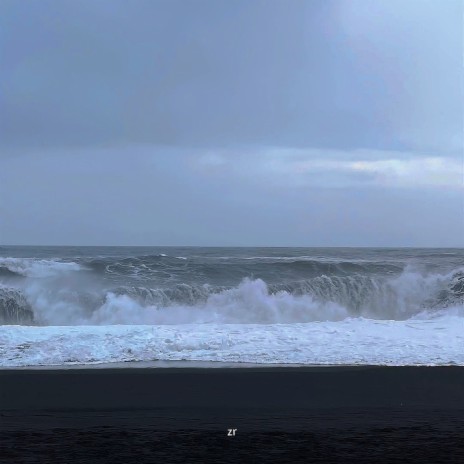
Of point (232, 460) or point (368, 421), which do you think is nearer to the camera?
point (232, 460)

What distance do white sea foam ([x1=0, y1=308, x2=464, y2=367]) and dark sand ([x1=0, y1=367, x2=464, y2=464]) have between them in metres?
0.89

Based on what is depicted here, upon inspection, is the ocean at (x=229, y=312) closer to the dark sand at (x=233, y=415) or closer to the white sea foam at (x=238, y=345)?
the white sea foam at (x=238, y=345)

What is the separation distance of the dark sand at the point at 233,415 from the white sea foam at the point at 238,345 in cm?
89

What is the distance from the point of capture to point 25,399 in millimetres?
8156

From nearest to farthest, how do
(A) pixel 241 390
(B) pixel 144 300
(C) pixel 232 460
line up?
(C) pixel 232 460 < (A) pixel 241 390 < (B) pixel 144 300

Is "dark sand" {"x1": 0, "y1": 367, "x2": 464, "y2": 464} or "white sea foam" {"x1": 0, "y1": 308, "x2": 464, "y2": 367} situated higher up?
"white sea foam" {"x1": 0, "y1": 308, "x2": 464, "y2": 367}

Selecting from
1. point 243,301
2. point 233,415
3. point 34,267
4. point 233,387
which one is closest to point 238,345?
point 233,387

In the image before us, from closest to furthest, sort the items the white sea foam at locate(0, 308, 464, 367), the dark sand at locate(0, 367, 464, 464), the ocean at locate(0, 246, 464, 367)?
the dark sand at locate(0, 367, 464, 464)
the white sea foam at locate(0, 308, 464, 367)
the ocean at locate(0, 246, 464, 367)

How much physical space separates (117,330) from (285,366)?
3.90 m

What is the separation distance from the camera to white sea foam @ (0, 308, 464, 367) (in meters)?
11.0

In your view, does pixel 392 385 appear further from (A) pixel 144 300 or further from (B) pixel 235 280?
(B) pixel 235 280

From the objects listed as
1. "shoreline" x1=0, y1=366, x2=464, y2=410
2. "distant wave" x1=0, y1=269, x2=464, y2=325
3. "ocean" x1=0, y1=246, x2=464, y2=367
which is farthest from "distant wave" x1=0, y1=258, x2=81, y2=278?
"shoreline" x1=0, y1=366, x2=464, y2=410

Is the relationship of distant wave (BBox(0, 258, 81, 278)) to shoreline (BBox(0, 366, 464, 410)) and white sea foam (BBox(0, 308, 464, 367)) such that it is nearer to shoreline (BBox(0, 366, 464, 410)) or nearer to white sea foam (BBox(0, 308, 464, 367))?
white sea foam (BBox(0, 308, 464, 367))

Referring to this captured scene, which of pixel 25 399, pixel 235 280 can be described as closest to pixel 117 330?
pixel 25 399
